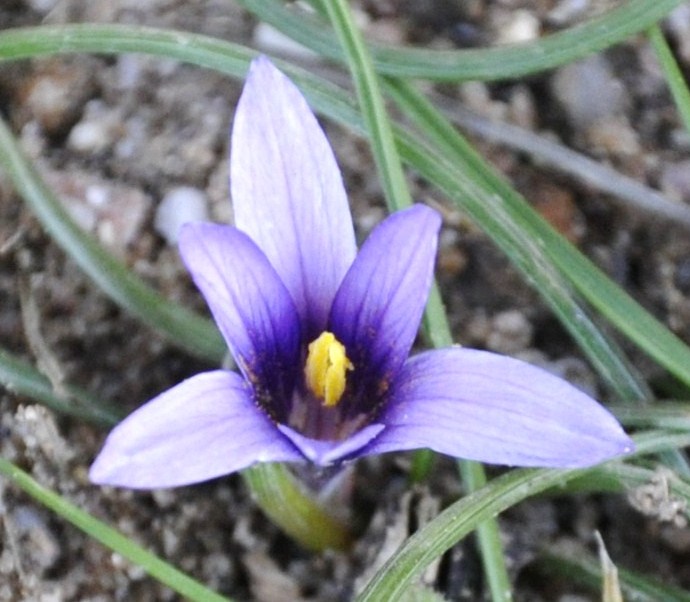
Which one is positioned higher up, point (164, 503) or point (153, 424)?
point (153, 424)

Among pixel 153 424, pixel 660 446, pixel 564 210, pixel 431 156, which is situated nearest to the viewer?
pixel 153 424

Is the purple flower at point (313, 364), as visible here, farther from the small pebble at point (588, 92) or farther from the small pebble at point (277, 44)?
the small pebble at point (588, 92)

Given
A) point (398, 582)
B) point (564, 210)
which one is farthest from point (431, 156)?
point (398, 582)

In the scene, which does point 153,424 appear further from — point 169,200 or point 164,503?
point 169,200

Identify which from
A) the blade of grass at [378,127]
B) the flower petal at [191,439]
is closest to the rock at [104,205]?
the blade of grass at [378,127]

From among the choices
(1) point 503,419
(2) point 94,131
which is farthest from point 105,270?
(1) point 503,419

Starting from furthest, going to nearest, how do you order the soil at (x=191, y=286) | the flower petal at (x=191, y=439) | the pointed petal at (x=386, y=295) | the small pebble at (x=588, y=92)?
the small pebble at (x=588, y=92)
the soil at (x=191, y=286)
the pointed petal at (x=386, y=295)
the flower petal at (x=191, y=439)

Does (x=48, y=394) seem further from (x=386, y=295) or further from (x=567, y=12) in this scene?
(x=567, y=12)
